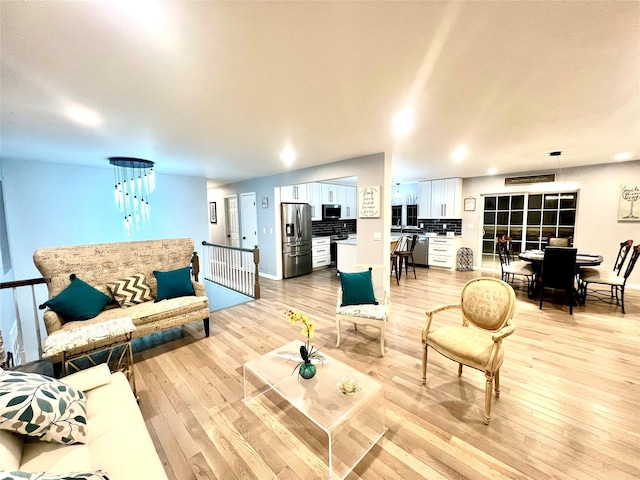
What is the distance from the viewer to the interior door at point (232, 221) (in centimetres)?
733

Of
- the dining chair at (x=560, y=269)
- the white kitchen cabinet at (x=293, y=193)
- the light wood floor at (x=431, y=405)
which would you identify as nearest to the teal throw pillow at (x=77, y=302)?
the light wood floor at (x=431, y=405)

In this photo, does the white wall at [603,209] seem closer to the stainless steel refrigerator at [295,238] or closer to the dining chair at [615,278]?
the dining chair at [615,278]

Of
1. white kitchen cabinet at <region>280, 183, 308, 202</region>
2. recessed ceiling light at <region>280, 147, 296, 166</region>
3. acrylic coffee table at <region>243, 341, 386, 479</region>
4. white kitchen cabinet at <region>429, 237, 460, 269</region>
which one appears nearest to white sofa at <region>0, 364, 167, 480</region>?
acrylic coffee table at <region>243, 341, 386, 479</region>

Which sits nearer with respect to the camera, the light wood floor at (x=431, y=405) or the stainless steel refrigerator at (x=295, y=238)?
the light wood floor at (x=431, y=405)

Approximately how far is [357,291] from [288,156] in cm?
245

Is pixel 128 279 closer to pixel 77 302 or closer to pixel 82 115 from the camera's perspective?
pixel 77 302

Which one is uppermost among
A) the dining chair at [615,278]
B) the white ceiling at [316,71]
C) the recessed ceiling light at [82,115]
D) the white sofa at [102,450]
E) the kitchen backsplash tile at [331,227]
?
the recessed ceiling light at [82,115]

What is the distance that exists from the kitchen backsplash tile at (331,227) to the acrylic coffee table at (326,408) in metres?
5.07

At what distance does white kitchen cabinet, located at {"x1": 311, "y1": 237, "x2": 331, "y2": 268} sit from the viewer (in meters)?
6.85

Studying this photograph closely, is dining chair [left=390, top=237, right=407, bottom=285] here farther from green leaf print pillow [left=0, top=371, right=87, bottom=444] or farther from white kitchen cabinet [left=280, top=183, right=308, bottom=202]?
green leaf print pillow [left=0, top=371, right=87, bottom=444]

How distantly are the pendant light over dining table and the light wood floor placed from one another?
2.73 metres

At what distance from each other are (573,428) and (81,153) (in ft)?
20.4

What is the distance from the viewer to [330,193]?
7.29m

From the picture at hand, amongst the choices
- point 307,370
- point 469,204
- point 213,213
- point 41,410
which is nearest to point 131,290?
point 41,410
